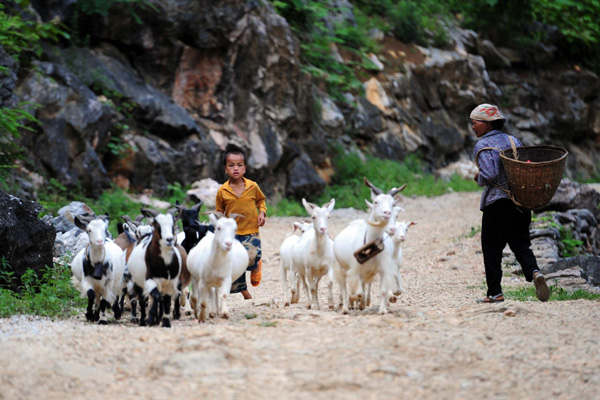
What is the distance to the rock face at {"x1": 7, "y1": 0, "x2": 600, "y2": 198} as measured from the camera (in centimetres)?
1602

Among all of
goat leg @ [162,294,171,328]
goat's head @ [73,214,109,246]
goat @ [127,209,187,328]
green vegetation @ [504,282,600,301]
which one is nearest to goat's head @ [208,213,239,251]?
goat @ [127,209,187,328]

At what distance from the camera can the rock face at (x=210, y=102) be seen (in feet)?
52.5

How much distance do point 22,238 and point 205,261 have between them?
2855 millimetres

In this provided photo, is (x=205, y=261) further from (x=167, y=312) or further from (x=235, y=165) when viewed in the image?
(x=235, y=165)

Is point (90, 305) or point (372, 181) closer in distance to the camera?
point (90, 305)

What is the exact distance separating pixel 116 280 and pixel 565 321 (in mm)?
4766

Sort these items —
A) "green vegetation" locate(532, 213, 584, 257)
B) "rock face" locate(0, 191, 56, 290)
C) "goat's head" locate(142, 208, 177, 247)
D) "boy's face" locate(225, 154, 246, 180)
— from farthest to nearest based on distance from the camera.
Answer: "green vegetation" locate(532, 213, 584, 257) → "boy's face" locate(225, 154, 246, 180) → "rock face" locate(0, 191, 56, 290) → "goat's head" locate(142, 208, 177, 247)

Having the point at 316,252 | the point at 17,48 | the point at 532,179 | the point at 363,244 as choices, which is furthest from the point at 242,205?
the point at 17,48

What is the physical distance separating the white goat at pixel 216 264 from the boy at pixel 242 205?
1171 millimetres

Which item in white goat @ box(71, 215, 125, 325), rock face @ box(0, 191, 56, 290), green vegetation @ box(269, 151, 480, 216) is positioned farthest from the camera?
green vegetation @ box(269, 151, 480, 216)

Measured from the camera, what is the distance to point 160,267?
22.5ft

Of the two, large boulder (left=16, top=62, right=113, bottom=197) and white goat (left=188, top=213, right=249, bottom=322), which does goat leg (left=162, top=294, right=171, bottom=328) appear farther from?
large boulder (left=16, top=62, right=113, bottom=197)

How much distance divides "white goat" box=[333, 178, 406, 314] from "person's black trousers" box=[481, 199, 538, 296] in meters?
1.49

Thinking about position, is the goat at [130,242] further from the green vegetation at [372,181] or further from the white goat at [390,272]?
the green vegetation at [372,181]
